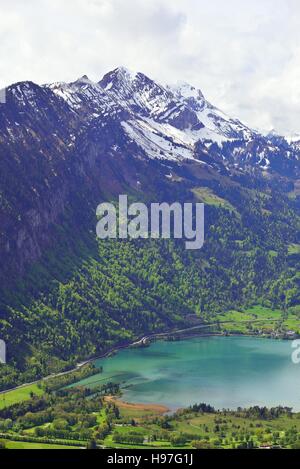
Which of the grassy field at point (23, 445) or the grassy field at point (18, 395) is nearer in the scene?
the grassy field at point (23, 445)

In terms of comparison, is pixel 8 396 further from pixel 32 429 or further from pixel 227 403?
pixel 227 403

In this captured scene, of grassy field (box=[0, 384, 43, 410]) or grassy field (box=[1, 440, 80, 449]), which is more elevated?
grassy field (box=[0, 384, 43, 410])

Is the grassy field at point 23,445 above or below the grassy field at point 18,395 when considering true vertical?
below

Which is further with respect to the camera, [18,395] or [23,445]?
[18,395]

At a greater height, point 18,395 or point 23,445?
point 18,395

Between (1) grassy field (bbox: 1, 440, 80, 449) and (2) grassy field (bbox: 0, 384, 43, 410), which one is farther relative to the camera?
(2) grassy field (bbox: 0, 384, 43, 410)
